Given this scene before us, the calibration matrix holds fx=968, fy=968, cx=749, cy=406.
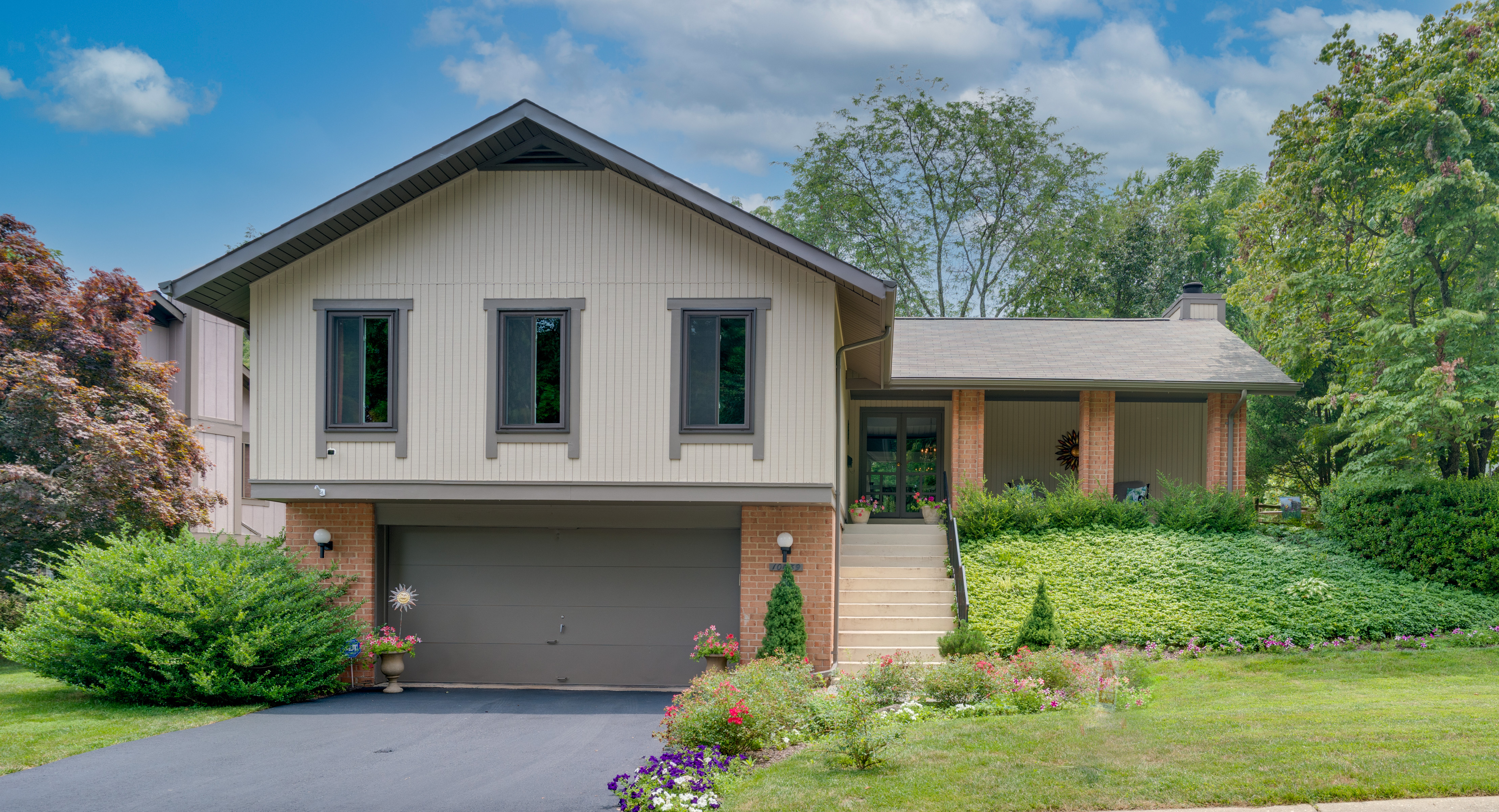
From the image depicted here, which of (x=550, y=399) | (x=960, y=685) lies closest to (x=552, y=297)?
(x=550, y=399)

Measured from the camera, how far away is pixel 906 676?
950 centimetres

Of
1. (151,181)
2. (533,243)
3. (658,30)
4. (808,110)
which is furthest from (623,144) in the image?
(808,110)

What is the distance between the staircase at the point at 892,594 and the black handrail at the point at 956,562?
149mm

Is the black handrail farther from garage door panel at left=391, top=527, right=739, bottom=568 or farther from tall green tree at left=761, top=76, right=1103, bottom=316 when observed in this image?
tall green tree at left=761, top=76, right=1103, bottom=316

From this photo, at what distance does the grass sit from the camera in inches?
320

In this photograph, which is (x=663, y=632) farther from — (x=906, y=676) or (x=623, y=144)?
(x=623, y=144)

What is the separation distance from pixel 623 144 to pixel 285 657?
686 centimetres

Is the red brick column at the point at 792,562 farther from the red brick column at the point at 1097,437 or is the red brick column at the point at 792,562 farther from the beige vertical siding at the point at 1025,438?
the beige vertical siding at the point at 1025,438

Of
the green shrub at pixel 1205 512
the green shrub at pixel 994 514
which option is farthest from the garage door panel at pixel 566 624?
the green shrub at pixel 1205 512

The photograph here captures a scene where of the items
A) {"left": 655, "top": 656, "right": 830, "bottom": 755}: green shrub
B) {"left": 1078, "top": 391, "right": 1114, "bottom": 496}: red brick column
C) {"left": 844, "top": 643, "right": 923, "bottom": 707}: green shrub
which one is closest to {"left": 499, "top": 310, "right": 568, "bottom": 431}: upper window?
{"left": 655, "top": 656, "right": 830, "bottom": 755}: green shrub

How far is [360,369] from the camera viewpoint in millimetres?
11625

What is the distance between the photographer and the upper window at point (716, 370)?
1134 cm

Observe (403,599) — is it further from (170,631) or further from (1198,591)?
(1198,591)

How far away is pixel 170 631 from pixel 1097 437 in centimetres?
1464
